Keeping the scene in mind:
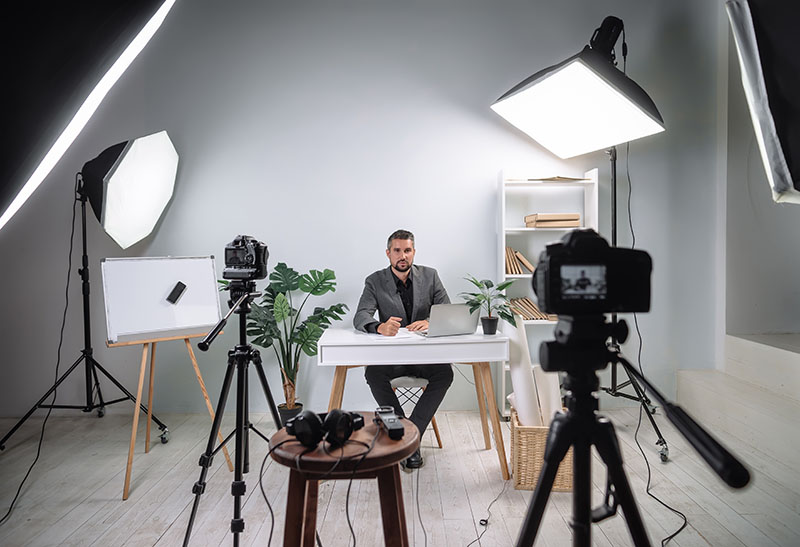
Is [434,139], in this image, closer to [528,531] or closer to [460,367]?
[460,367]

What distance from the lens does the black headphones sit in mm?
1392

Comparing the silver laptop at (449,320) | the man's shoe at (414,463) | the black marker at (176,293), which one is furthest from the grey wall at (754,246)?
the black marker at (176,293)

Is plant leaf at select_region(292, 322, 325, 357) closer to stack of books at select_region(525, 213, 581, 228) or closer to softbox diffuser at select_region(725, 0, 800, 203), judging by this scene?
stack of books at select_region(525, 213, 581, 228)

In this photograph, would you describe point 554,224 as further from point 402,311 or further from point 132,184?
point 132,184

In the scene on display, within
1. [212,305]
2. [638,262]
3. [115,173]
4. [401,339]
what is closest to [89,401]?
[212,305]

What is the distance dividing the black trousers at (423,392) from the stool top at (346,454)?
1.42 meters

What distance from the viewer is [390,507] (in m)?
1.44

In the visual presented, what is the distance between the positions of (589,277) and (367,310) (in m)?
2.39

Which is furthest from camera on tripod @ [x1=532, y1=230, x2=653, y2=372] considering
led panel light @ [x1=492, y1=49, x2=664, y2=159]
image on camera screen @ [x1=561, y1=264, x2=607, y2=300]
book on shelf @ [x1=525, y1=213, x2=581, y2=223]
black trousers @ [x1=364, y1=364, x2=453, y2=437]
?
book on shelf @ [x1=525, y1=213, x2=581, y2=223]

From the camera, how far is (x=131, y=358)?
383 centimetres

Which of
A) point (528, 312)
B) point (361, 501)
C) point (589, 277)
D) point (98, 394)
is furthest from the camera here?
point (98, 394)

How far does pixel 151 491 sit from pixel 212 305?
998mm

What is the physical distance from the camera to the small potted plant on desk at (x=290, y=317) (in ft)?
11.2

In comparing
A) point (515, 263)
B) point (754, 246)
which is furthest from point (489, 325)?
point (754, 246)
